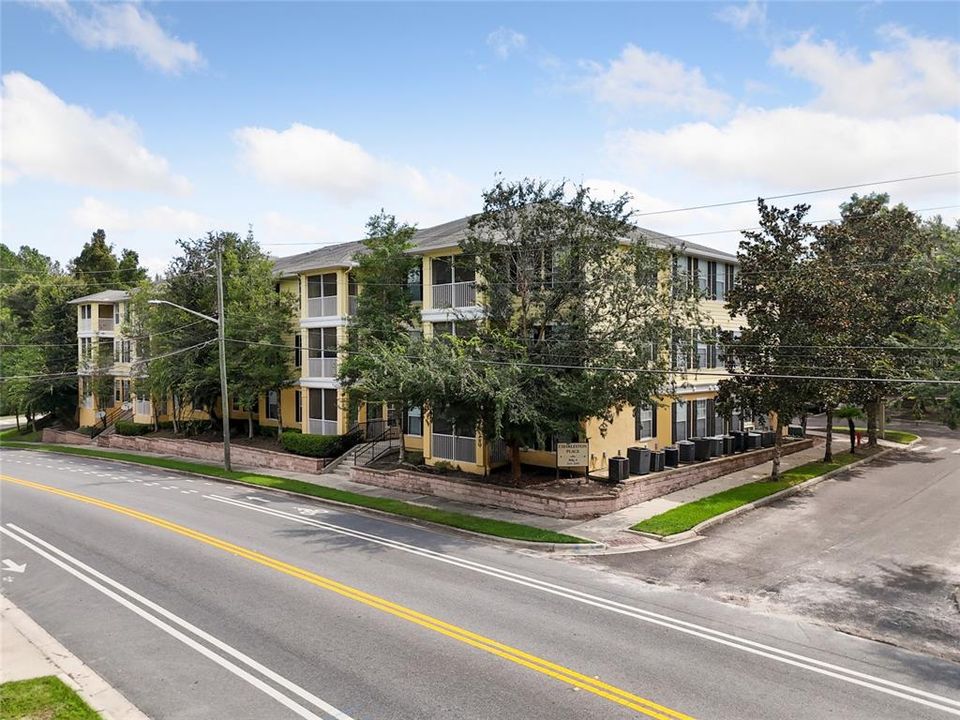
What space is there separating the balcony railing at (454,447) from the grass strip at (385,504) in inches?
157

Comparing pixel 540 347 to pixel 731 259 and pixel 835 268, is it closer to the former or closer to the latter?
pixel 835 268

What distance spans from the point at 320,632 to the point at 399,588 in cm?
255

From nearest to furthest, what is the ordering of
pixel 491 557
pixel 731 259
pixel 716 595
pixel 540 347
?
1. pixel 716 595
2. pixel 491 557
3. pixel 540 347
4. pixel 731 259

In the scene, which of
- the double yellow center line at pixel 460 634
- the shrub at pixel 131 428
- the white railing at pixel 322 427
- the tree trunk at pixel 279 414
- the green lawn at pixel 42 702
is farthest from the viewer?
the shrub at pixel 131 428

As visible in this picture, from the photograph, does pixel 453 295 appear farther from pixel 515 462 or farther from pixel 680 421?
pixel 680 421

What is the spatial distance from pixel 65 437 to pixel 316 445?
2789cm

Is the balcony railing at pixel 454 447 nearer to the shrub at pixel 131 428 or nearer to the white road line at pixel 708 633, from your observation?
the white road line at pixel 708 633

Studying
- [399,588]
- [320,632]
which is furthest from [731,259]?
[320,632]

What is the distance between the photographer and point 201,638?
35.6 ft

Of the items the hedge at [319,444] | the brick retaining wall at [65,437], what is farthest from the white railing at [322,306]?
the brick retaining wall at [65,437]

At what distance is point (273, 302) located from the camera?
3259cm

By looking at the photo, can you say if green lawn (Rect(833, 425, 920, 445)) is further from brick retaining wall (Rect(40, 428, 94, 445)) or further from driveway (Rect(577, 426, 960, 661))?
brick retaining wall (Rect(40, 428, 94, 445))

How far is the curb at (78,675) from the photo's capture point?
8.46m

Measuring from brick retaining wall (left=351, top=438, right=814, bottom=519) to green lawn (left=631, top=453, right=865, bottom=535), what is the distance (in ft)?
4.51
